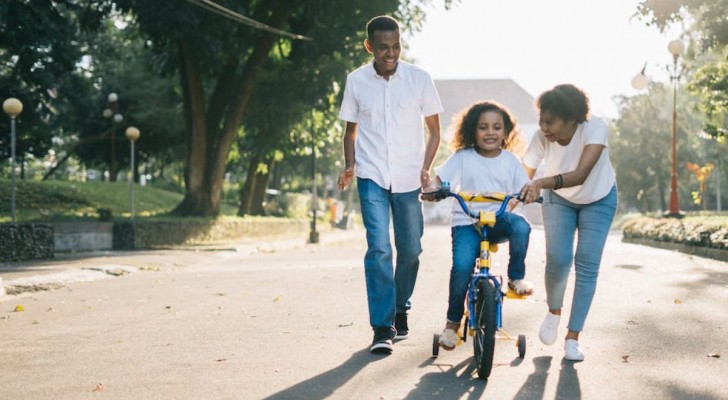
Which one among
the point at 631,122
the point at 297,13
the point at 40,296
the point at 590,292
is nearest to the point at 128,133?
the point at 297,13

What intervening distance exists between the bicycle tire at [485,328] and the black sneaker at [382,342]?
2.83ft

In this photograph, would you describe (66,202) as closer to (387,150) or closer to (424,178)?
(387,150)

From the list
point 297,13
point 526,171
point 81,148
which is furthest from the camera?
point 81,148

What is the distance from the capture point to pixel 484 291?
5.53m

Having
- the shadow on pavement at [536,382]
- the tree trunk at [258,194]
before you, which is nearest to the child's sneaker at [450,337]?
the shadow on pavement at [536,382]

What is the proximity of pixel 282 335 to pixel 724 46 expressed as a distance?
60.6 ft

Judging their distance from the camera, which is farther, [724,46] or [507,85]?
[507,85]

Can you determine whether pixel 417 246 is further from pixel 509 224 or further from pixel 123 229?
pixel 123 229

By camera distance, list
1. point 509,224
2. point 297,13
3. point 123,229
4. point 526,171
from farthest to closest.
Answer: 1. point 297,13
2. point 123,229
3. point 526,171
4. point 509,224

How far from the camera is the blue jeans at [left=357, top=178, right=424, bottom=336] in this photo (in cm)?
663

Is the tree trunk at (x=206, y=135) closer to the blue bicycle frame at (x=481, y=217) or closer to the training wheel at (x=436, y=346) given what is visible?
the training wheel at (x=436, y=346)

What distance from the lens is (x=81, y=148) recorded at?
50.1 metres

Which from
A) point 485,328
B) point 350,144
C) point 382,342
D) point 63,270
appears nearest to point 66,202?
point 63,270

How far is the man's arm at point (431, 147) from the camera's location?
671 cm
